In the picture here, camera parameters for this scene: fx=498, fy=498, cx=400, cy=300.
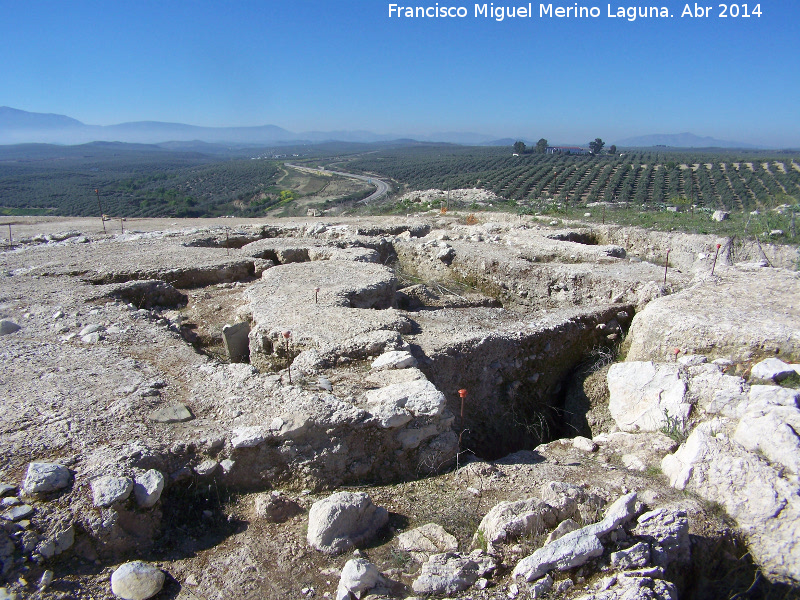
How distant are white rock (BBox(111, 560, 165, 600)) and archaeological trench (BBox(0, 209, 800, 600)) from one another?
11 mm

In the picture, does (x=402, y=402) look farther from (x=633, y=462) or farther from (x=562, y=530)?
(x=633, y=462)

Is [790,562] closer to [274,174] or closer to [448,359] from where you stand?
[448,359]

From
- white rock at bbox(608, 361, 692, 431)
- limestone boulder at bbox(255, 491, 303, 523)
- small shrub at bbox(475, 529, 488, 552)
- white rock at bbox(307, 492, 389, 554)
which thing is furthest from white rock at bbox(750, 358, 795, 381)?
limestone boulder at bbox(255, 491, 303, 523)

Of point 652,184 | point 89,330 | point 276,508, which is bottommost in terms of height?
point 276,508

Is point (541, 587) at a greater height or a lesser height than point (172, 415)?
lesser

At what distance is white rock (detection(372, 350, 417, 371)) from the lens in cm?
473

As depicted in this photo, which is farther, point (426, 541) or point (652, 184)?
point (652, 184)

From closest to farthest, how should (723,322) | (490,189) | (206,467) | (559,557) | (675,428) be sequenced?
(559,557) → (206,467) → (675,428) → (723,322) → (490,189)

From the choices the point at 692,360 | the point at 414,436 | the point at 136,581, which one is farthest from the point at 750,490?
the point at 136,581

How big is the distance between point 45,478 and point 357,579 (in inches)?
82.1

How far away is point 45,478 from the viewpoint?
123 inches

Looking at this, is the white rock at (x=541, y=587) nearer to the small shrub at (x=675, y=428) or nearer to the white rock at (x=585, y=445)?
the white rock at (x=585, y=445)

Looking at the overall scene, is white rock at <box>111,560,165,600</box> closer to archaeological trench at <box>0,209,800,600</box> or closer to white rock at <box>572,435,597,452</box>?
archaeological trench at <box>0,209,800,600</box>

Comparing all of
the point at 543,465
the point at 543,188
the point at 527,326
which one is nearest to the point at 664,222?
the point at 527,326
